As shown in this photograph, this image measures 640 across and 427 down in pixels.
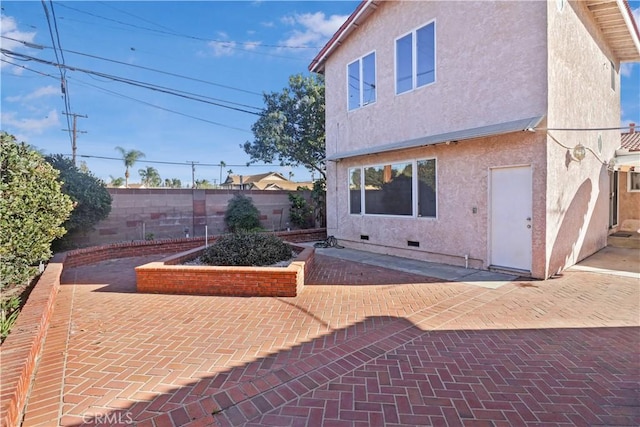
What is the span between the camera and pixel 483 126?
752 cm

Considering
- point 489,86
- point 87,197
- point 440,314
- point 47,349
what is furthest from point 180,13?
point 440,314

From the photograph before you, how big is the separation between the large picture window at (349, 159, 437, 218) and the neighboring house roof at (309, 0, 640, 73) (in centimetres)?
485

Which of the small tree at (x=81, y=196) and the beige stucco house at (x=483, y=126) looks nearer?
the beige stucco house at (x=483, y=126)

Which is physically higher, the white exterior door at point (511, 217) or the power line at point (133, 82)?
the power line at point (133, 82)

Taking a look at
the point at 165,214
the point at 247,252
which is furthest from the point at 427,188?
the point at 165,214

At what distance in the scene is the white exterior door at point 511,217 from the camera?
708 cm

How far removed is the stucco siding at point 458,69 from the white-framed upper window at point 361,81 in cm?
22

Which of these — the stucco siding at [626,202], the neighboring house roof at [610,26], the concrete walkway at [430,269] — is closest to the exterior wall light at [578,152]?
the concrete walkway at [430,269]

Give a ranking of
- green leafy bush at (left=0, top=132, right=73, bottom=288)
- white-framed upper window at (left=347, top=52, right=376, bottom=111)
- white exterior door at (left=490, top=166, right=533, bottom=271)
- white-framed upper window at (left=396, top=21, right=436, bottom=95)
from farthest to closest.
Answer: white-framed upper window at (left=347, top=52, right=376, bottom=111) → white-framed upper window at (left=396, top=21, right=436, bottom=95) → white exterior door at (left=490, top=166, right=533, bottom=271) → green leafy bush at (left=0, top=132, right=73, bottom=288)

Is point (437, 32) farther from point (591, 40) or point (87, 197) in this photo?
point (87, 197)

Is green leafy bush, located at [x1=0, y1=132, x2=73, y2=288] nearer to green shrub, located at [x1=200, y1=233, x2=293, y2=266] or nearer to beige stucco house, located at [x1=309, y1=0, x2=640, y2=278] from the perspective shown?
green shrub, located at [x1=200, y1=233, x2=293, y2=266]

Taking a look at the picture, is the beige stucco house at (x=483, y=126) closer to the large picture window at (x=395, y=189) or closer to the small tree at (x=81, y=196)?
the large picture window at (x=395, y=189)

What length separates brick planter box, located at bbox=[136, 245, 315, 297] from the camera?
5.98m

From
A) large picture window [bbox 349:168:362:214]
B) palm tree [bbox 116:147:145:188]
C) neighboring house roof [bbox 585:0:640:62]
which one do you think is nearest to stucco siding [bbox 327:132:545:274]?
large picture window [bbox 349:168:362:214]
